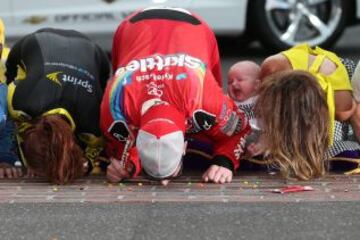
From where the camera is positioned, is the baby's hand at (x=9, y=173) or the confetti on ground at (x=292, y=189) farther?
the baby's hand at (x=9, y=173)

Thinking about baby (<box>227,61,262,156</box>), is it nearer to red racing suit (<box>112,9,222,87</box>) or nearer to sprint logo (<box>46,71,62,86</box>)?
red racing suit (<box>112,9,222,87</box>)

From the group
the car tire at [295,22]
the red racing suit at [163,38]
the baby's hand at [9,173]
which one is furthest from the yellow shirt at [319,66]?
the car tire at [295,22]

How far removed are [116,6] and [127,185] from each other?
12.5 feet

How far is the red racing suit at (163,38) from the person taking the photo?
225 inches

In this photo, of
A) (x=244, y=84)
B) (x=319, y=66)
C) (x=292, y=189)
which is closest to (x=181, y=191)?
(x=292, y=189)

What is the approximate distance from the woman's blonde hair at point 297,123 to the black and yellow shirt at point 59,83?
949 millimetres

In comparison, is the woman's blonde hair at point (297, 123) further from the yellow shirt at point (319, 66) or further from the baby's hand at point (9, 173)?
the baby's hand at point (9, 173)

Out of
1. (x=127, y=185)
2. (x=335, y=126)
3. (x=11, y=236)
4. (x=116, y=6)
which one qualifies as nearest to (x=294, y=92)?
(x=335, y=126)

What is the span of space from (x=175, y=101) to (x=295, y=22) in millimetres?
4305

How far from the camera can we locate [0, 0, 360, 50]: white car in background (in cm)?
900

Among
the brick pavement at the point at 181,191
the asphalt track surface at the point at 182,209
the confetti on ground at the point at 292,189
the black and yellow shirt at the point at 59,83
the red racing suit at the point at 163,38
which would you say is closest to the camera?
the asphalt track surface at the point at 182,209

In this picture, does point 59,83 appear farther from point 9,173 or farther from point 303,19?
point 303,19

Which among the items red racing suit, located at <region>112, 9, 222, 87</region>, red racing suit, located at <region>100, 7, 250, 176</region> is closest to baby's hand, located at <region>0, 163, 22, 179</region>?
red racing suit, located at <region>100, 7, 250, 176</region>

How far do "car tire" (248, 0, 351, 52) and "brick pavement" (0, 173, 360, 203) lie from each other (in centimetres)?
381
